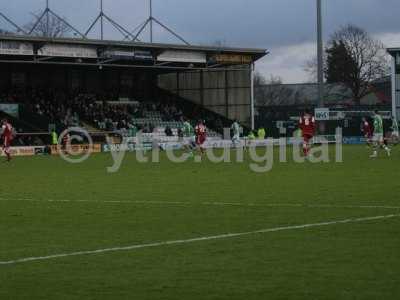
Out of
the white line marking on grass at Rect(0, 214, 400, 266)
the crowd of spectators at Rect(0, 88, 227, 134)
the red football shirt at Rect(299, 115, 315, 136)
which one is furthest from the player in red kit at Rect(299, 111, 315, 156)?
the crowd of spectators at Rect(0, 88, 227, 134)

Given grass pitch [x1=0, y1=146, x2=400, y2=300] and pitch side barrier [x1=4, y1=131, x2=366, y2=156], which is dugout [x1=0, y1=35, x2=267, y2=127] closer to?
pitch side barrier [x1=4, y1=131, x2=366, y2=156]

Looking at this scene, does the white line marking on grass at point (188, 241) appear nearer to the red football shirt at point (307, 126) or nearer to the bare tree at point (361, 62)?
the red football shirt at point (307, 126)

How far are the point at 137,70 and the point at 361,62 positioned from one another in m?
51.5

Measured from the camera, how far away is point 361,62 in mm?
117438

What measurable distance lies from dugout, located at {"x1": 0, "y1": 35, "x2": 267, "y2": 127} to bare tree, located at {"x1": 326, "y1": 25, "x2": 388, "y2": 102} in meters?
47.6

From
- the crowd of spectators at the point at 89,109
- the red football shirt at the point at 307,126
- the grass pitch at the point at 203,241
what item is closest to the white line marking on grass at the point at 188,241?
the grass pitch at the point at 203,241

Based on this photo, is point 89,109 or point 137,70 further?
A: point 137,70

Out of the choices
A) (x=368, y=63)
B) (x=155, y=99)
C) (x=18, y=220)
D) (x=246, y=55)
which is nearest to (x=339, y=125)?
(x=246, y=55)

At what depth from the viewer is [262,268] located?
9711mm

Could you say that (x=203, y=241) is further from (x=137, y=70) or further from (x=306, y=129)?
(x=137, y=70)

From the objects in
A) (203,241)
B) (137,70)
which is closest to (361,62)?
(137,70)

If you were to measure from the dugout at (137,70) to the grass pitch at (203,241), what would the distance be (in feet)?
120

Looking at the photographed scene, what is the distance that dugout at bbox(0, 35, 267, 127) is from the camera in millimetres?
59188

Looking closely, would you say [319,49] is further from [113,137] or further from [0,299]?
[0,299]
